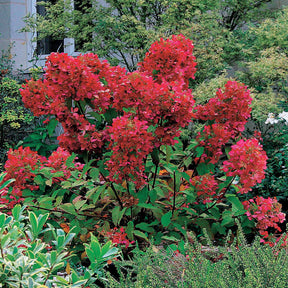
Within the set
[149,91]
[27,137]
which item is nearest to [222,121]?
[149,91]

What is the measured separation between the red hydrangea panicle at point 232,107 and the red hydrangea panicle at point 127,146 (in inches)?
21.7

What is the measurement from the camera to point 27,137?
6.62m

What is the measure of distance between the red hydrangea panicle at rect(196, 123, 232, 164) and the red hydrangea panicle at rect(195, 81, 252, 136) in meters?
0.07

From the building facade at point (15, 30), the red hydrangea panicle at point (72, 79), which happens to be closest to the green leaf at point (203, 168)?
the red hydrangea panicle at point (72, 79)

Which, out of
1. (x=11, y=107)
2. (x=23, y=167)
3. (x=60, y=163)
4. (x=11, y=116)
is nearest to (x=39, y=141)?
(x=11, y=116)

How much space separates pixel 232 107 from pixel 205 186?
0.55 m

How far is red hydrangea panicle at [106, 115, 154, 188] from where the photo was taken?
2354 millimetres

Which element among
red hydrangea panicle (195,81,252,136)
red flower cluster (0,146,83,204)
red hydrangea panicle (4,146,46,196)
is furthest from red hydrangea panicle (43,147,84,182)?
red hydrangea panicle (195,81,252,136)

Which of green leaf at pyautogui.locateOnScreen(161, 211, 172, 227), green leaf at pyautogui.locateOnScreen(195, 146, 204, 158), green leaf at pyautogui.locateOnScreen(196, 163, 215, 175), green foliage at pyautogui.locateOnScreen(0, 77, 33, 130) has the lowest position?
green foliage at pyautogui.locateOnScreen(0, 77, 33, 130)

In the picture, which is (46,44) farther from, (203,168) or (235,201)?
(235,201)

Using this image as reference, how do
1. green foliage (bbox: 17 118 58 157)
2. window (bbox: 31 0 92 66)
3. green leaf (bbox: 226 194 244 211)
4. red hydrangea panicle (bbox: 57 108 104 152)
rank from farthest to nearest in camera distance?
window (bbox: 31 0 92 66) < green foliage (bbox: 17 118 58 157) < green leaf (bbox: 226 194 244 211) < red hydrangea panicle (bbox: 57 108 104 152)

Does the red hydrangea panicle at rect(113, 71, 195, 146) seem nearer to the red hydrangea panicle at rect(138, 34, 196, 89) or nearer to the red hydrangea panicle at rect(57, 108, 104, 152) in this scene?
the red hydrangea panicle at rect(57, 108, 104, 152)

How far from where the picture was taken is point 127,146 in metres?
2.38

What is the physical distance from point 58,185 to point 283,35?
3803 mm
